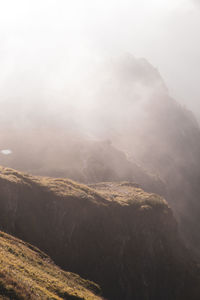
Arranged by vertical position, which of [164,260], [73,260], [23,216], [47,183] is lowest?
[73,260]

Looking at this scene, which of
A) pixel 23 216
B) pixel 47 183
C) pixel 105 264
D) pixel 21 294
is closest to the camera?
pixel 21 294

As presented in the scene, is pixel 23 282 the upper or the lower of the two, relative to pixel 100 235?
lower

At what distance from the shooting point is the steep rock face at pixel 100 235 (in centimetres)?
12256

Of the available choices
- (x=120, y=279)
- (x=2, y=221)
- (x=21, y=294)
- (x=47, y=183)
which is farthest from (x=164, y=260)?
(x=21, y=294)

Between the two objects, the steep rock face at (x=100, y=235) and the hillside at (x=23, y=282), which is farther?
the steep rock face at (x=100, y=235)

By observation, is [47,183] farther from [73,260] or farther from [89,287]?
[89,287]

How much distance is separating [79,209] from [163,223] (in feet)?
212

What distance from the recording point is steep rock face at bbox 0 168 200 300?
402ft

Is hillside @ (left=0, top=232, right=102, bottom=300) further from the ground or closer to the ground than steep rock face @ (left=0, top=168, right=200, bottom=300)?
closer to the ground

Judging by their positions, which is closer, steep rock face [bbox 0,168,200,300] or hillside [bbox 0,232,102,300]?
hillside [bbox 0,232,102,300]

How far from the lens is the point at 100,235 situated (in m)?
141

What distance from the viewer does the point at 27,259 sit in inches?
3098

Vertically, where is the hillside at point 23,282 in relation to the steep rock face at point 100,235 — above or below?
below

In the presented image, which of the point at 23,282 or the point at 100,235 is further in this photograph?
the point at 100,235
